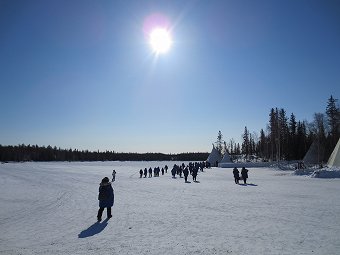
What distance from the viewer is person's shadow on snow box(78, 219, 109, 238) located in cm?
869

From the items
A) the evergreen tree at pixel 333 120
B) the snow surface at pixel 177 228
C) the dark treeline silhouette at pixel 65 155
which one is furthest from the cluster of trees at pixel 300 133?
the dark treeline silhouette at pixel 65 155

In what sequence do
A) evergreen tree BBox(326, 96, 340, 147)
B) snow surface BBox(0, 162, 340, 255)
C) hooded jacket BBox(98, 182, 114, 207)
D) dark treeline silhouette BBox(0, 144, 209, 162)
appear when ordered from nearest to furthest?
snow surface BBox(0, 162, 340, 255)
hooded jacket BBox(98, 182, 114, 207)
evergreen tree BBox(326, 96, 340, 147)
dark treeline silhouette BBox(0, 144, 209, 162)

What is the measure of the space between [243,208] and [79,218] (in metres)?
5.99

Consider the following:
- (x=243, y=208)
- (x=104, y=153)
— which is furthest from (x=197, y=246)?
(x=104, y=153)

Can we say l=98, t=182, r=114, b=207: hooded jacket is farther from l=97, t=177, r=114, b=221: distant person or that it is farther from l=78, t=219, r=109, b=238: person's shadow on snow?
l=78, t=219, r=109, b=238: person's shadow on snow

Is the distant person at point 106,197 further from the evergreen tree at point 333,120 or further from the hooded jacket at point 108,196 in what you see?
the evergreen tree at point 333,120

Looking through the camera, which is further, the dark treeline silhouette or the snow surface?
the dark treeline silhouette

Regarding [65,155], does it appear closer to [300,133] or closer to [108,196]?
[300,133]

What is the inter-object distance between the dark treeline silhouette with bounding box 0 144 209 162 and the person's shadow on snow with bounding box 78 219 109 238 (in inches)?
6021

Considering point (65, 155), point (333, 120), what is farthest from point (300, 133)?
point (65, 155)

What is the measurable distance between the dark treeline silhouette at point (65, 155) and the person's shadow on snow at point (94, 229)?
6021 inches

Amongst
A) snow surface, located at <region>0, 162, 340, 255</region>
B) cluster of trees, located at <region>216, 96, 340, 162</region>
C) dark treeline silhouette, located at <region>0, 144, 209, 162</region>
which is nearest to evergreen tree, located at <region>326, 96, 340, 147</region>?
cluster of trees, located at <region>216, 96, 340, 162</region>

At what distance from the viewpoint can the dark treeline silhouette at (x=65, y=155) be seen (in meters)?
153

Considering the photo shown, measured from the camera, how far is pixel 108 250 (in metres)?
7.07
